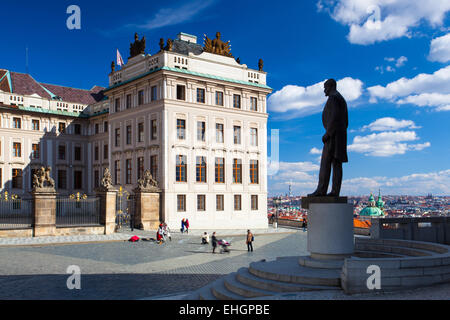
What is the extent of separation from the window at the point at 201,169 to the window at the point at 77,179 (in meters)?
22.8

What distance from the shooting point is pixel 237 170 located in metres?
45.1

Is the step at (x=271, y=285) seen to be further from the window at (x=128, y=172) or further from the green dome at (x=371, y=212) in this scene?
the green dome at (x=371, y=212)

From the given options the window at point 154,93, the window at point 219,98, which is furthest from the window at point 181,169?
the window at point 219,98

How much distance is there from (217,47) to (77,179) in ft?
85.7

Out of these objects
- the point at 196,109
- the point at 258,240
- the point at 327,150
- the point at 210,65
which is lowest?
the point at 258,240

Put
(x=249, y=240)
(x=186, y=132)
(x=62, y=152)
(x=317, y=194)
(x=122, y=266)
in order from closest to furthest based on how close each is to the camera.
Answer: (x=317, y=194) < (x=122, y=266) < (x=249, y=240) < (x=186, y=132) < (x=62, y=152)

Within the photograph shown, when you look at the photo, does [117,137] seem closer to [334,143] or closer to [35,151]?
[35,151]

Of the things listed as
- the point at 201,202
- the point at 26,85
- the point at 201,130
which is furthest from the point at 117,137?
the point at 26,85

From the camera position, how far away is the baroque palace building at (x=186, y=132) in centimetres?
4109

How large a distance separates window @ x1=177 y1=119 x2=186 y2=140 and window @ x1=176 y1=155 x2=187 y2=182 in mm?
1836

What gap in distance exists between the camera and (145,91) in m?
43.0
